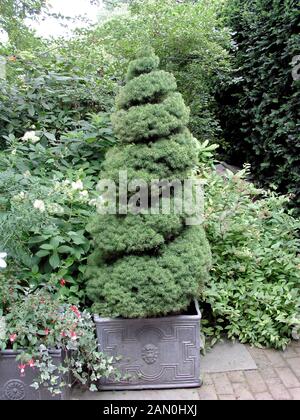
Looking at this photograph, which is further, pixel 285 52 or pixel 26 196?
pixel 285 52

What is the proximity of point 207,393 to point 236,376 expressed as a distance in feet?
0.78

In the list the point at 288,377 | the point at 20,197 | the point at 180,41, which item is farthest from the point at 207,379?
the point at 180,41

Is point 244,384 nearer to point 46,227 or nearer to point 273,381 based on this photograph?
point 273,381

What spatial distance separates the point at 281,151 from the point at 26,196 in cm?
293

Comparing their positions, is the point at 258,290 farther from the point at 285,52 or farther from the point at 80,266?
the point at 285,52

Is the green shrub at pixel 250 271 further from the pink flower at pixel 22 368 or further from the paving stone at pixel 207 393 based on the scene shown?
the pink flower at pixel 22 368

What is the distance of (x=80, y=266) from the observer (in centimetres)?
259

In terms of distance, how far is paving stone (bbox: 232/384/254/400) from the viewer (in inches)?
88.7

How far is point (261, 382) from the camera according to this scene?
7.80 ft

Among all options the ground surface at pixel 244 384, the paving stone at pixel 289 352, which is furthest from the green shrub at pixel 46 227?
the paving stone at pixel 289 352

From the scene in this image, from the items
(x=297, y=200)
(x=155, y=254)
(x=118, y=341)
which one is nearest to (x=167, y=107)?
(x=155, y=254)

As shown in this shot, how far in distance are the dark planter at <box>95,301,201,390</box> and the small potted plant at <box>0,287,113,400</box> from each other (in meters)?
0.11

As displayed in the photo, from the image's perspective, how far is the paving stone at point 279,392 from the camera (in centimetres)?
225

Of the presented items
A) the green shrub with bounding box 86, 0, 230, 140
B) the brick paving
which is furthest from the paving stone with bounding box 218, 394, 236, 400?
the green shrub with bounding box 86, 0, 230, 140
